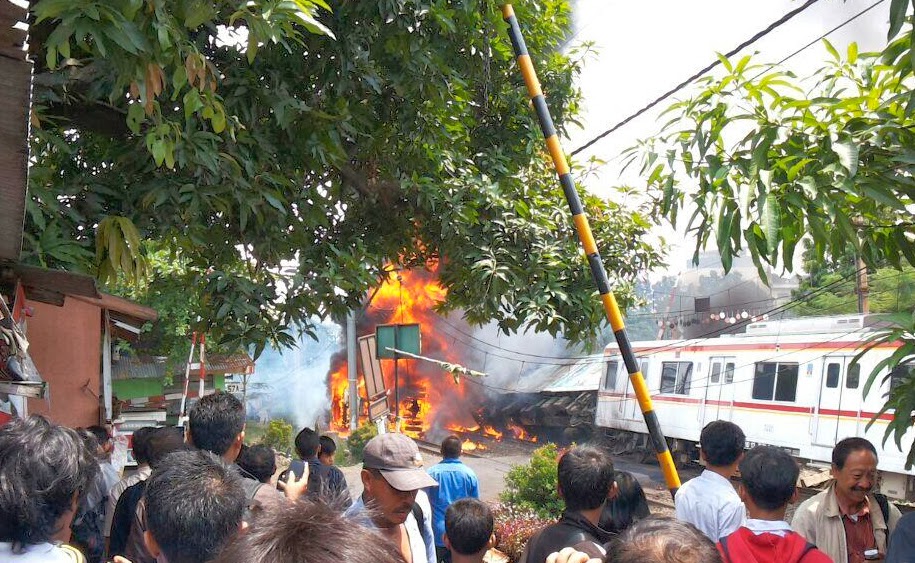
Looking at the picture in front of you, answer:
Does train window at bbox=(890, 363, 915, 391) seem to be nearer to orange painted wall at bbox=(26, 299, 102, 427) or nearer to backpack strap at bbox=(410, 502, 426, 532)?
backpack strap at bbox=(410, 502, 426, 532)

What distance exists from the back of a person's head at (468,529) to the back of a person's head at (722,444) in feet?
4.09

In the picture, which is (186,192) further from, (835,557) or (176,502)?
(835,557)

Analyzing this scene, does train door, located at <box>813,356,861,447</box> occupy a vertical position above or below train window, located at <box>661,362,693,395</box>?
above

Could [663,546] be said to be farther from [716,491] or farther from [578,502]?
[716,491]

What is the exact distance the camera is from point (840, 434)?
15734mm

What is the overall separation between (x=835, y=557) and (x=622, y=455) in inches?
812

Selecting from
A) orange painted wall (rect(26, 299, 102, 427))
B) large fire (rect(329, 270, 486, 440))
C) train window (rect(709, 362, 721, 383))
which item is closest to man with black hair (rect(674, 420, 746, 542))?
orange painted wall (rect(26, 299, 102, 427))

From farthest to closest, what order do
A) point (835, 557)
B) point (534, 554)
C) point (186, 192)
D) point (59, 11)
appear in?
point (186, 192)
point (835, 557)
point (59, 11)
point (534, 554)

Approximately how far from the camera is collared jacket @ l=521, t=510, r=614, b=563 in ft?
10.1

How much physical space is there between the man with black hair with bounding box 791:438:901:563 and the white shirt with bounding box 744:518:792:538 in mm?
1385

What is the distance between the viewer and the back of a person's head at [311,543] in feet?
3.84

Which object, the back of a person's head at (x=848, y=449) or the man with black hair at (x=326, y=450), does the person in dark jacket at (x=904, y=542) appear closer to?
the back of a person's head at (x=848, y=449)

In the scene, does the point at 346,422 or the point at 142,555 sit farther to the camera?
the point at 346,422

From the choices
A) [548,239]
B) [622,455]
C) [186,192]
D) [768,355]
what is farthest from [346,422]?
[186,192]
